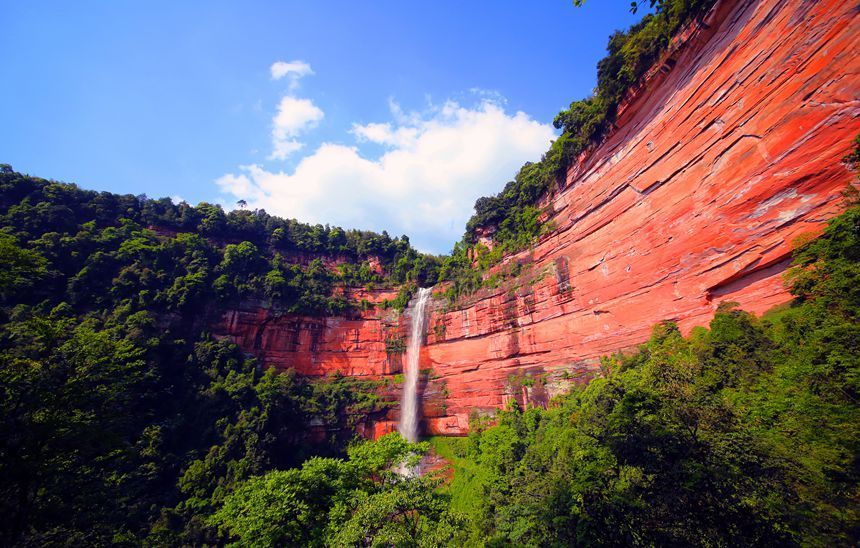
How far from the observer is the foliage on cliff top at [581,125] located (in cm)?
1856

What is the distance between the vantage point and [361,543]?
8.40 m

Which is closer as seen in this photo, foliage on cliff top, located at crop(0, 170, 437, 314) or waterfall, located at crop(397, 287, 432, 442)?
foliage on cliff top, located at crop(0, 170, 437, 314)

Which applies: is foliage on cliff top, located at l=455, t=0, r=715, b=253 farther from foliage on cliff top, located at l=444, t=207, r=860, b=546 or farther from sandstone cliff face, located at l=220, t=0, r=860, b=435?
foliage on cliff top, located at l=444, t=207, r=860, b=546

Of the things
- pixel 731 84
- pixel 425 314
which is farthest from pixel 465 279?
pixel 731 84

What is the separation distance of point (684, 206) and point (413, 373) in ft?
85.8

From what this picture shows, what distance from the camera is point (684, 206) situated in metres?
17.0

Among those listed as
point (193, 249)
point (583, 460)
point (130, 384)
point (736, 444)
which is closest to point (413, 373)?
point (130, 384)

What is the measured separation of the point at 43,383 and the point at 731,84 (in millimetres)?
25520

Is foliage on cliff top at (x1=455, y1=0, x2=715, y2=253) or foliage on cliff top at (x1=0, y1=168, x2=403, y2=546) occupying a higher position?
foliage on cliff top at (x1=455, y1=0, x2=715, y2=253)

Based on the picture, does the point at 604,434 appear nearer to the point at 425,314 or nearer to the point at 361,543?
the point at 361,543

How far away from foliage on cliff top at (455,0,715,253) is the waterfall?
8711 mm

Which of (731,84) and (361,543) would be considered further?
(731,84)

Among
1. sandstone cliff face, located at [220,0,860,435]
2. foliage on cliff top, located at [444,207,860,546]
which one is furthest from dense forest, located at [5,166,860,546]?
sandstone cliff face, located at [220,0,860,435]

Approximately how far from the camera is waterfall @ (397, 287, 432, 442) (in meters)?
31.3
